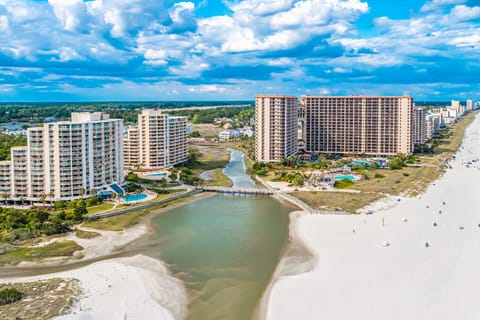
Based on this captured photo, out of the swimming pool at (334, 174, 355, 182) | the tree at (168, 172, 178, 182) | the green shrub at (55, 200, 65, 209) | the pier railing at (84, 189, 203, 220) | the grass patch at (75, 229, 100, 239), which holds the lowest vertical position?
the grass patch at (75, 229, 100, 239)

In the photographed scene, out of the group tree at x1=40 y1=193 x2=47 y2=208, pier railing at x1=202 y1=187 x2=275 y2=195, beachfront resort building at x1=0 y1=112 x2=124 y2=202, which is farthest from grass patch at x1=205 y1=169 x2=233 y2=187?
tree at x1=40 y1=193 x2=47 y2=208

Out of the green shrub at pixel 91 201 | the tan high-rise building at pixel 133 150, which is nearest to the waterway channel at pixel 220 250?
the green shrub at pixel 91 201

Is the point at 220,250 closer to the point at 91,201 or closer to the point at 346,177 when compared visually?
the point at 91,201

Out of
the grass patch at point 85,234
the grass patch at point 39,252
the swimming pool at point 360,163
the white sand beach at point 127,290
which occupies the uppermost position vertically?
the swimming pool at point 360,163

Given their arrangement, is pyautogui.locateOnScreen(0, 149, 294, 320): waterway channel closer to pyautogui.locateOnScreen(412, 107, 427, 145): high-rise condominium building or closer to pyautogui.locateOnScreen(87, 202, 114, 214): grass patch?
pyautogui.locateOnScreen(87, 202, 114, 214): grass patch

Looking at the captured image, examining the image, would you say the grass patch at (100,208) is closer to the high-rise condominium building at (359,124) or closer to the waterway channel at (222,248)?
the waterway channel at (222,248)

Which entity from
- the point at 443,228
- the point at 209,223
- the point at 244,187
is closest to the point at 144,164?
the point at 244,187
